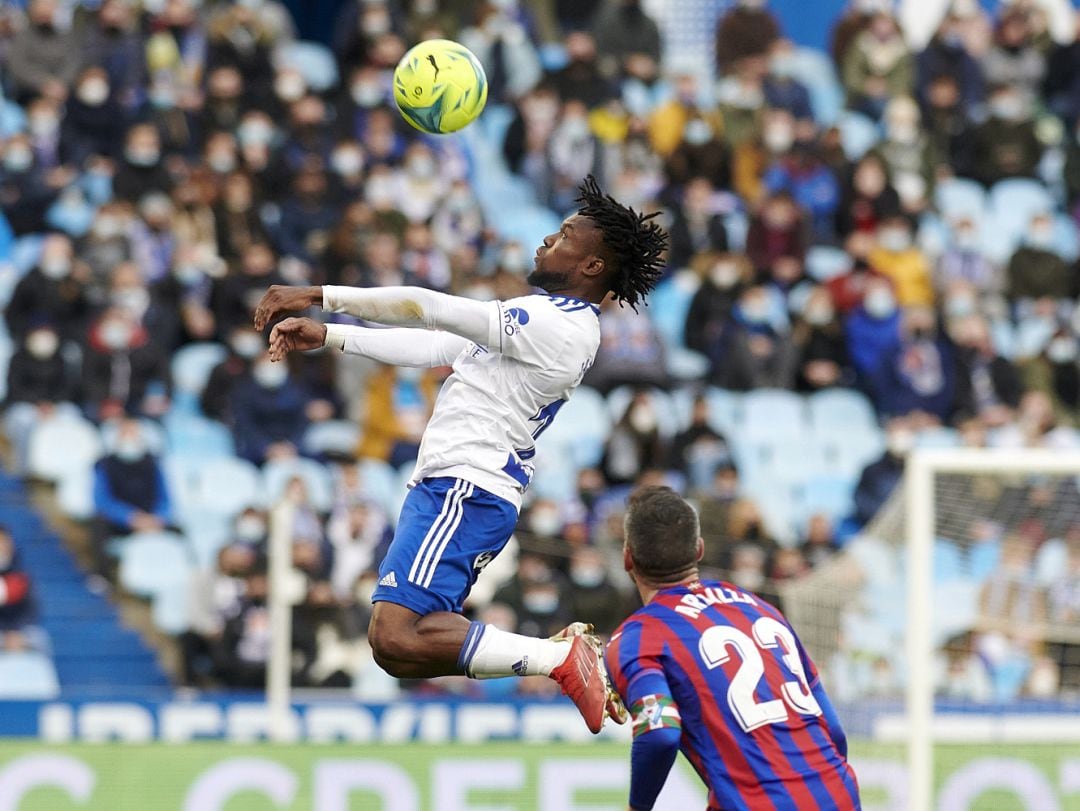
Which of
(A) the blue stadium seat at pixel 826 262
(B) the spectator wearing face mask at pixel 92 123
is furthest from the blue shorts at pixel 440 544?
(A) the blue stadium seat at pixel 826 262

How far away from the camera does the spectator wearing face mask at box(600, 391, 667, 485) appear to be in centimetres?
1488

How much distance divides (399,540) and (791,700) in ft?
5.03

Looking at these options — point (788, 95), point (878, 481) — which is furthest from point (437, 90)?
point (788, 95)

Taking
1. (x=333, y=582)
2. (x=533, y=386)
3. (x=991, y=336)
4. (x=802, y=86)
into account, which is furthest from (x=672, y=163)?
(x=533, y=386)

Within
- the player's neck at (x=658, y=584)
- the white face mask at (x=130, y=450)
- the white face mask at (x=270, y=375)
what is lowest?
the player's neck at (x=658, y=584)

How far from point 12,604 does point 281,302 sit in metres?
7.53

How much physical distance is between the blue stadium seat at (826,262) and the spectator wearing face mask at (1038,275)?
152 centimetres

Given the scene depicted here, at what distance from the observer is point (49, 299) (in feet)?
49.4

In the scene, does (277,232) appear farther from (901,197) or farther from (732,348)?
(901,197)

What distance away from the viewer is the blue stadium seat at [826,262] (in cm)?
1736

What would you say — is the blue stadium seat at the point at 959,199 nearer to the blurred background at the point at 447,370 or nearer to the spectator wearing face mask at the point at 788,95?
the blurred background at the point at 447,370

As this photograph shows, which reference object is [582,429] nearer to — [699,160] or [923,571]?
[699,160]

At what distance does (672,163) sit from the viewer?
704 inches

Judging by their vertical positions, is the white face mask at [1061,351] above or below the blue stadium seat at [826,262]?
below
